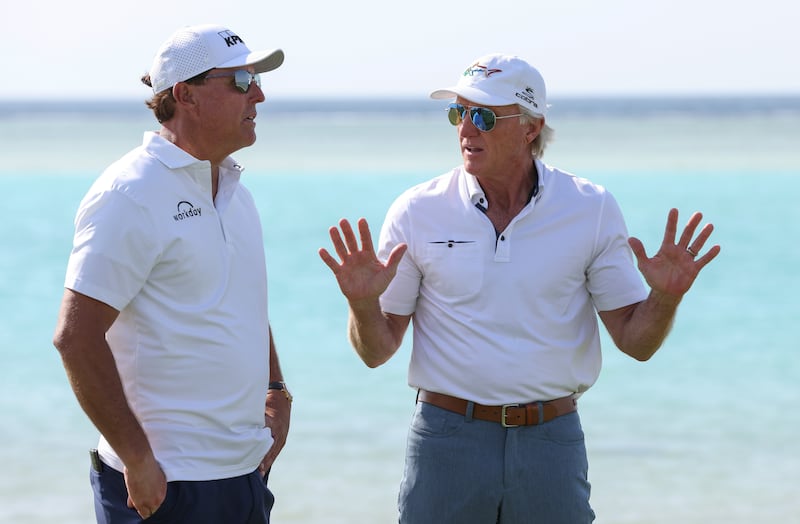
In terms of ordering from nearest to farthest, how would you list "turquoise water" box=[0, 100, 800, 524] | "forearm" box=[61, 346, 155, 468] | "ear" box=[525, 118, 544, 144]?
"forearm" box=[61, 346, 155, 468]
"ear" box=[525, 118, 544, 144]
"turquoise water" box=[0, 100, 800, 524]

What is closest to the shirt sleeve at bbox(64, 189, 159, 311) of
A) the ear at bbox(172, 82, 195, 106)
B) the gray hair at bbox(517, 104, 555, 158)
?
the ear at bbox(172, 82, 195, 106)

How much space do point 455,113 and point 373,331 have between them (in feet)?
2.49

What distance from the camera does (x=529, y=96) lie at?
3982 millimetres

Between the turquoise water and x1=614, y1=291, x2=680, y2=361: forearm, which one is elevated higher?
x1=614, y1=291, x2=680, y2=361: forearm

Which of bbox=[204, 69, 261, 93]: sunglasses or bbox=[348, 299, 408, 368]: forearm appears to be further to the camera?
bbox=[348, 299, 408, 368]: forearm

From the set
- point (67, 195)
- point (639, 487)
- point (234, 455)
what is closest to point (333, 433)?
point (639, 487)

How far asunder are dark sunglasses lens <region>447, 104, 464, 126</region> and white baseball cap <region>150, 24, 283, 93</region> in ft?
2.36

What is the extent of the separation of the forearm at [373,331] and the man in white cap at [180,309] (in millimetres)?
432

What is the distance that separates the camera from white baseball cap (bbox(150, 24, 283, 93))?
3398 mm

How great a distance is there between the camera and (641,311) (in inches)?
154

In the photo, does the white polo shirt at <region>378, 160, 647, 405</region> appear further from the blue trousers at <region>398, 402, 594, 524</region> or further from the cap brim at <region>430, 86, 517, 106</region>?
the cap brim at <region>430, 86, 517, 106</region>

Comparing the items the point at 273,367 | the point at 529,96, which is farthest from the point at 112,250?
the point at 529,96

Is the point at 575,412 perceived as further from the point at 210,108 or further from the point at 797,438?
the point at 797,438

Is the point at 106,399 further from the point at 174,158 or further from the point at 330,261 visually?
the point at 330,261
